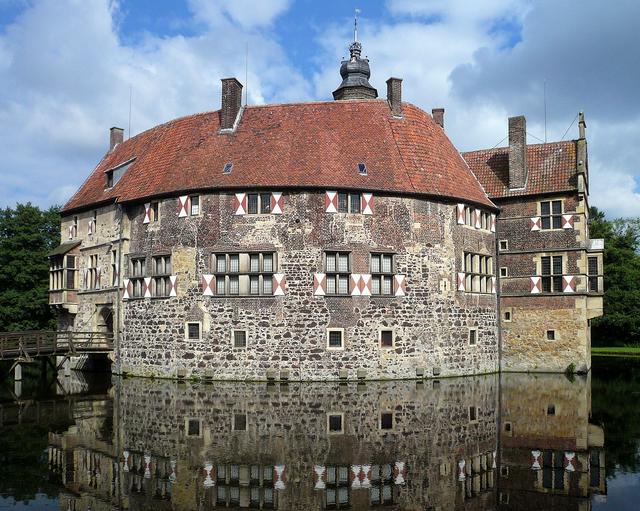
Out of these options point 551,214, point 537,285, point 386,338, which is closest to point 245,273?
point 386,338

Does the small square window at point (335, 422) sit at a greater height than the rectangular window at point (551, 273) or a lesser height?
lesser

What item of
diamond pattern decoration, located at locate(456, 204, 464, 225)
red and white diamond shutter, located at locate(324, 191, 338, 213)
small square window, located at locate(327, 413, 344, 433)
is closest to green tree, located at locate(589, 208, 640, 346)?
diamond pattern decoration, located at locate(456, 204, 464, 225)

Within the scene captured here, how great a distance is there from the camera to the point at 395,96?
28.1 m

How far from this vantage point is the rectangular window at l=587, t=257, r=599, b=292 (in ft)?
92.6

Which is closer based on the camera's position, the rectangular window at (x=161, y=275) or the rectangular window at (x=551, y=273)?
the rectangular window at (x=161, y=275)

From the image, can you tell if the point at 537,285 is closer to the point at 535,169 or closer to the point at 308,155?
the point at 535,169

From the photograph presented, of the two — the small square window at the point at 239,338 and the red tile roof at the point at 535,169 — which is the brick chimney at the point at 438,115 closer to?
the red tile roof at the point at 535,169

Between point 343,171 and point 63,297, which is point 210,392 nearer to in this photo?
point 343,171

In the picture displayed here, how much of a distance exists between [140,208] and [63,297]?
740 cm

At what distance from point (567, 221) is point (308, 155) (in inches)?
440

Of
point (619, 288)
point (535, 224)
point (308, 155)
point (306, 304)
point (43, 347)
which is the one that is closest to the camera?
point (306, 304)

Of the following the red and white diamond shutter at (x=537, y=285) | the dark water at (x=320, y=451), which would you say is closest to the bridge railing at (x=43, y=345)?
the dark water at (x=320, y=451)

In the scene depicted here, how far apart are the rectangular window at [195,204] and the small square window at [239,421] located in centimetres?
1038

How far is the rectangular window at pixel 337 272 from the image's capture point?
2397 centimetres
